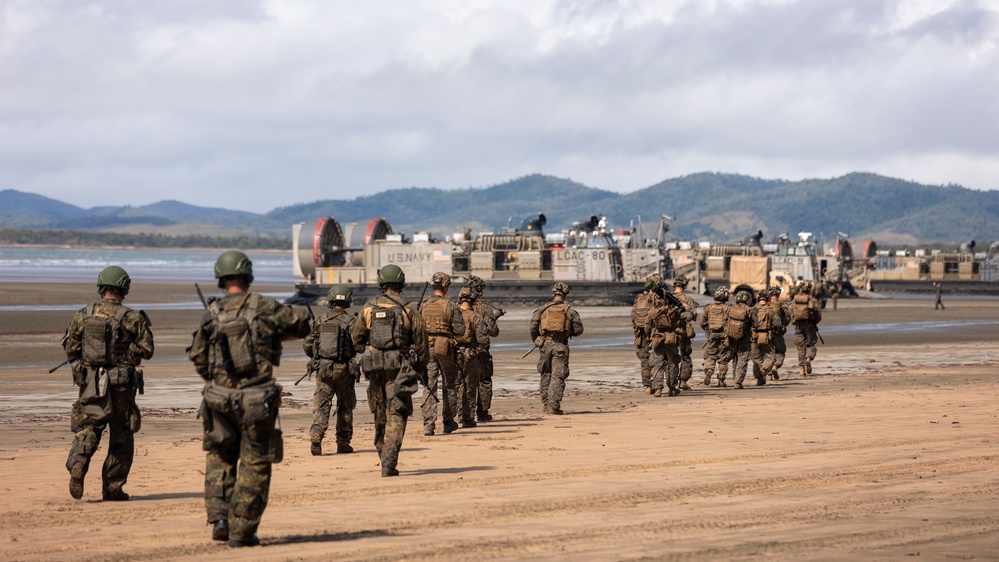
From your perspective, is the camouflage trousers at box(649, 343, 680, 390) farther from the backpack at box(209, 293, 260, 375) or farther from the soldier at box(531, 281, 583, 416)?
the backpack at box(209, 293, 260, 375)

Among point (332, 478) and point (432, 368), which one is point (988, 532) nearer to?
point (332, 478)

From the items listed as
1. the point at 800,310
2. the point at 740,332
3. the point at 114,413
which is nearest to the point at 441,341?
the point at 114,413

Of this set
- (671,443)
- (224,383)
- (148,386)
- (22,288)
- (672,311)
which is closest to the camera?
(224,383)

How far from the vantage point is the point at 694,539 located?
7.99 metres

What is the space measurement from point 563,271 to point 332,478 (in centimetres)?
3895

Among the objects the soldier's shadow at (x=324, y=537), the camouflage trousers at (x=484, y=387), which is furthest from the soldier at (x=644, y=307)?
the soldier's shadow at (x=324, y=537)

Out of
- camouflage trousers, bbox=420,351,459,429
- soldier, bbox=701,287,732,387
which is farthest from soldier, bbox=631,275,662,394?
camouflage trousers, bbox=420,351,459,429

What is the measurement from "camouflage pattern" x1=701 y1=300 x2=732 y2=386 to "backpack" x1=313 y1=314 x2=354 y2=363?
8.87 meters

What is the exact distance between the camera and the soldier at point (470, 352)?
14227mm

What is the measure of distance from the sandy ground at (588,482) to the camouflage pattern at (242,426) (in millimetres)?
250

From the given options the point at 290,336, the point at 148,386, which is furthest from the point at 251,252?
the point at 290,336

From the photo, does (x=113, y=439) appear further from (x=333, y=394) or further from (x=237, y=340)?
(x=333, y=394)

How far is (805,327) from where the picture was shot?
22.7 m

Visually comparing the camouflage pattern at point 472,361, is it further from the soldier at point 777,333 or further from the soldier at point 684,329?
the soldier at point 777,333
